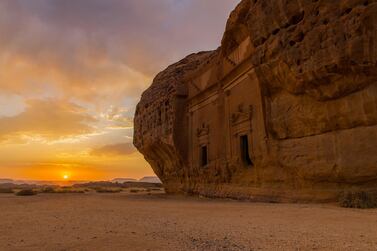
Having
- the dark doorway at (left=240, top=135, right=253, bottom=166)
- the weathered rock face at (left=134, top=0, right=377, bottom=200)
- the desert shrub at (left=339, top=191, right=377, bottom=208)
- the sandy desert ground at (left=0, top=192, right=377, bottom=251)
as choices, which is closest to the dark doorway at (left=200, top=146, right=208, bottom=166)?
the weathered rock face at (left=134, top=0, right=377, bottom=200)

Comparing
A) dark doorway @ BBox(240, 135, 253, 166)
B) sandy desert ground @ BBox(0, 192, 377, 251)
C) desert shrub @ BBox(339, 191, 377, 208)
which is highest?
dark doorway @ BBox(240, 135, 253, 166)

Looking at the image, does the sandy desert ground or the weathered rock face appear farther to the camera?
the weathered rock face

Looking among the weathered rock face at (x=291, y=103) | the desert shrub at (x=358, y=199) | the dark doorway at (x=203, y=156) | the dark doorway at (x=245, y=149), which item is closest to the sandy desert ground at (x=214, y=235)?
the desert shrub at (x=358, y=199)

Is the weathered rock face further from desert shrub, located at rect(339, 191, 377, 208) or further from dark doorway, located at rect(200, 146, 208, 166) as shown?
desert shrub, located at rect(339, 191, 377, 208)

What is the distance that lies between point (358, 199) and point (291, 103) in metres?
4.43

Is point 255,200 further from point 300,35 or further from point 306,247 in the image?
point 306,247

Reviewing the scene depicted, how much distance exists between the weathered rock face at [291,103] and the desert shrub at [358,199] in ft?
1.97

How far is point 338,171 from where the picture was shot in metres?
10.3

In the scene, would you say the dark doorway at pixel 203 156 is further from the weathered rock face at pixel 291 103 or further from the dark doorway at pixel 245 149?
the dark doorway at pixel 245 149

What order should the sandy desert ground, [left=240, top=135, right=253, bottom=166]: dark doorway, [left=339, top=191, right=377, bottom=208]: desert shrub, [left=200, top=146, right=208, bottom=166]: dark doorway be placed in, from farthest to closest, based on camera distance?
[left=200, top=146, right=208, bottom=166]: dark doorway < [left=240, top=135, right=253, bottom=166]: dark doorway < [left=339, top=191, right=377, bottom=208]: desert shrub < the sandy desert ground

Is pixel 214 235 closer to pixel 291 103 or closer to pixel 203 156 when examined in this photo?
pixel 291 103

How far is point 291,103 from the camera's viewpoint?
12211mm

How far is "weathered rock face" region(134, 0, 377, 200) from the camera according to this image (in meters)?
9.71

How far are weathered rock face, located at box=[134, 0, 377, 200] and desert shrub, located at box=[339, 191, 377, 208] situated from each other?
23.7 inches
